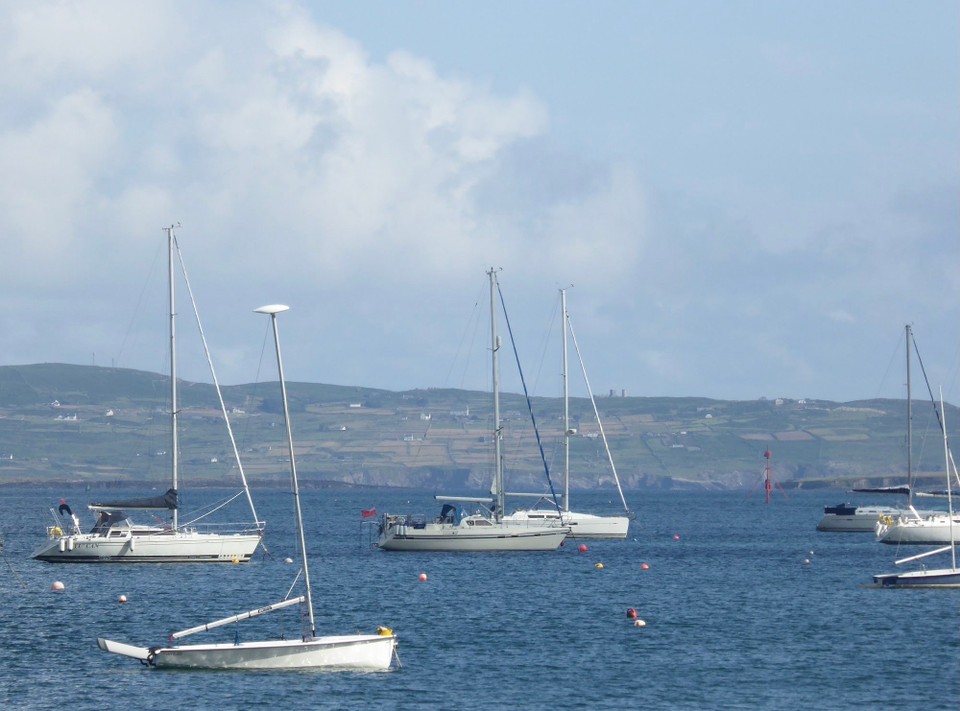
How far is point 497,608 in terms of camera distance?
67875 mm

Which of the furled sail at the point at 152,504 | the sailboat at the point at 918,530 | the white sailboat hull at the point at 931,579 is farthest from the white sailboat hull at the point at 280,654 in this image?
the sailboat at the point at 918,530

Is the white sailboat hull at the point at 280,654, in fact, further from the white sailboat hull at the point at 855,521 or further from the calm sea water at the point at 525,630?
the white sailboat hull at the point at 855,521

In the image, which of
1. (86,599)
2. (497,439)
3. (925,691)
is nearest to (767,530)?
(497,439)

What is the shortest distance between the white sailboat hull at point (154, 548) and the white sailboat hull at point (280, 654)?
114ft

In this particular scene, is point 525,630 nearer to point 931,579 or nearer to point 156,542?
point 931,579

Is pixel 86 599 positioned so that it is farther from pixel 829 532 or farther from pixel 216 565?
pixel 829 532

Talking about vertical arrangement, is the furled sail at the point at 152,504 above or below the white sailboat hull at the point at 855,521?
above

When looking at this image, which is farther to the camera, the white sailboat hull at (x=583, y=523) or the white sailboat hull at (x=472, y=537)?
the white sailboat hull at (x=583, y=523)

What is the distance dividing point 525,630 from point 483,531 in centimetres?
3120

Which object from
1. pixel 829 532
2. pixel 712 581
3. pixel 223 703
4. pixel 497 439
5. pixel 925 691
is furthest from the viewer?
pixel 829 532

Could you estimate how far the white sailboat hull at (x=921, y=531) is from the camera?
104 meters

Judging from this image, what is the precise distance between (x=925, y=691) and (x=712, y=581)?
113 ft

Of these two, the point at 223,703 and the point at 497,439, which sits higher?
the point at 497,439

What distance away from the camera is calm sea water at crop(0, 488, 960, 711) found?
47.1 m
